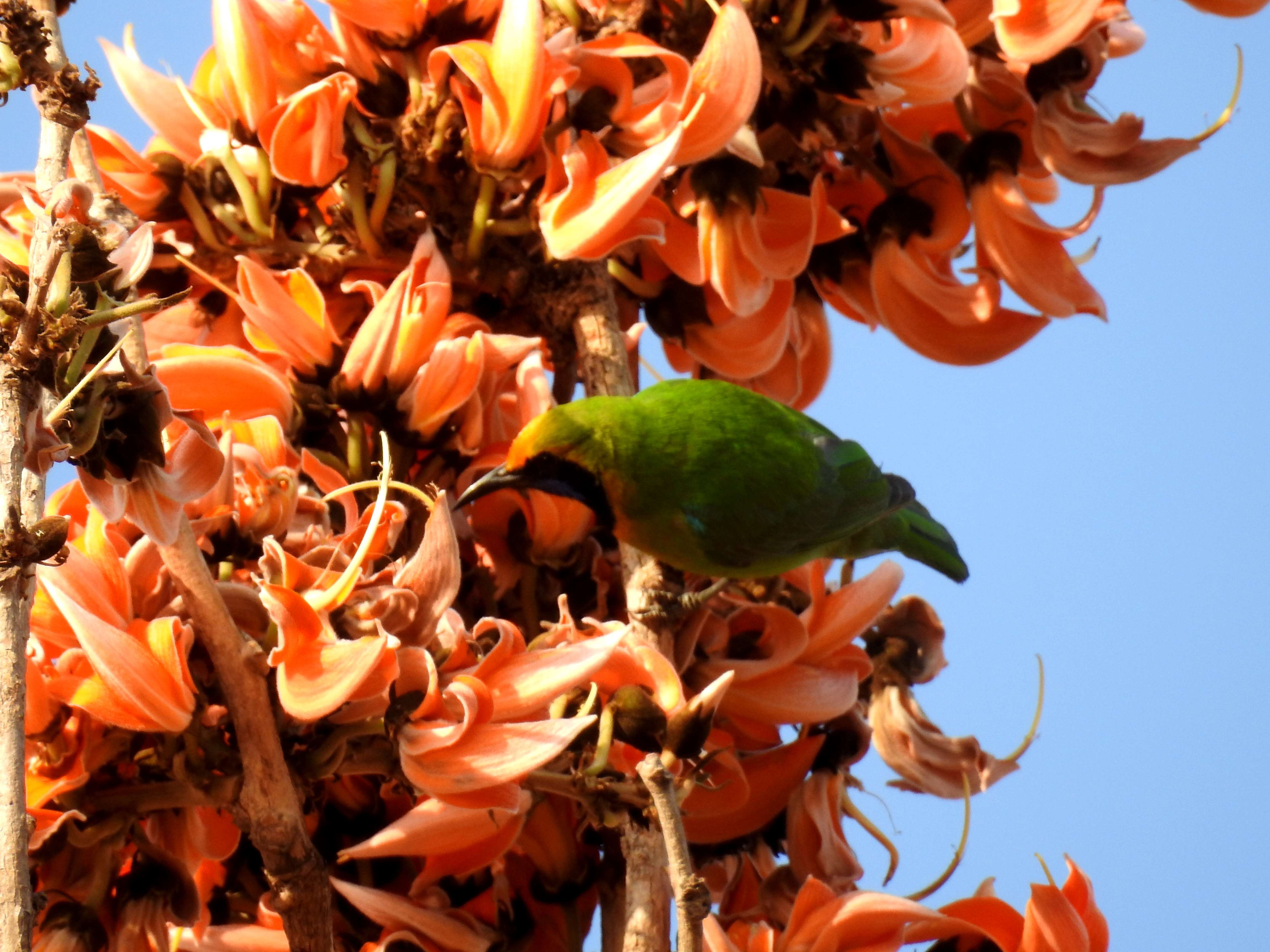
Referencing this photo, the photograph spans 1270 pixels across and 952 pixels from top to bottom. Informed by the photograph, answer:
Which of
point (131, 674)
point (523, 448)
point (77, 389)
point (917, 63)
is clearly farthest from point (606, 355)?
point (77, 389)

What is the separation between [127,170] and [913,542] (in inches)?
46.1

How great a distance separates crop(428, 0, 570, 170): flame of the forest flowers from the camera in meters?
1.16

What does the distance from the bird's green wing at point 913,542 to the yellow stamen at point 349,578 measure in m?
1.13

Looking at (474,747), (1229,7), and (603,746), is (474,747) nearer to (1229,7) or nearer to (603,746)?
(603,746)

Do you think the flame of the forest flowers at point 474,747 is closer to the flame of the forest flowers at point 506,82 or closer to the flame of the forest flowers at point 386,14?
the flame of the forest flowers at point 506,82

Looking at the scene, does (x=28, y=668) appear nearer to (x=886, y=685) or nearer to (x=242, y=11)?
(x=242, y=11)

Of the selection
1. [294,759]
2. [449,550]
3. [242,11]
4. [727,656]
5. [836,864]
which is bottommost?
[836,864]

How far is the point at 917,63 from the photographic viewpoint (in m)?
1.31

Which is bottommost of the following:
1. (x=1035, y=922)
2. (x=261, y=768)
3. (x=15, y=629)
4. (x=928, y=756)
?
(x=928, y=756)

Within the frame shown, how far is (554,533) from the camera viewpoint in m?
1.26

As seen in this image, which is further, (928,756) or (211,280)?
(928,756)

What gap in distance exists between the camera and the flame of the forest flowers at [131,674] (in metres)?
0.85

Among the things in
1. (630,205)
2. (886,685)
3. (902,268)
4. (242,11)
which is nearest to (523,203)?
(630,205)

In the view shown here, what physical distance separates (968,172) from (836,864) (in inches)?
27.5
